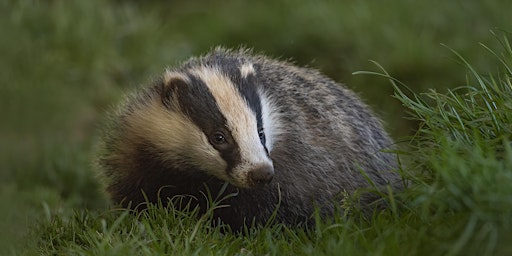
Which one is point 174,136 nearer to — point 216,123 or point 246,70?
point 216,123

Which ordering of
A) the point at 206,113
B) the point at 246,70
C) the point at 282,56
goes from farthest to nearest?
the point at 282,56 → the point at 246,70 → the point at 206,113

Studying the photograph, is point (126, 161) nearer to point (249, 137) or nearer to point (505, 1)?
point (249, 137)

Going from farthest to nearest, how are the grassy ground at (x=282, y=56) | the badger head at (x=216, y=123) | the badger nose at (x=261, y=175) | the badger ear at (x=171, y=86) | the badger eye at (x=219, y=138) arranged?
the badger ear at (x=171, y=86) → the badger eye at (x=219, y=138) → the badger head at (x=216, y=123) → the badger nose at (x=261, y=175) → the grassy ground at (x=282, y=56)

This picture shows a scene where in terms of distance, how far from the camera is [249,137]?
506 cm

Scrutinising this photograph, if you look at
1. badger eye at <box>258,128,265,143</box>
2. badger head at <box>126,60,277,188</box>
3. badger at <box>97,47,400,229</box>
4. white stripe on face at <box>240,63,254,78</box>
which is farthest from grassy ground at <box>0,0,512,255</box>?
white stripe on face at <box>240,63,254,78</box>

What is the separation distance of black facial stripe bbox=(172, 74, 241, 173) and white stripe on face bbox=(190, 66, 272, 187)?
3 cm

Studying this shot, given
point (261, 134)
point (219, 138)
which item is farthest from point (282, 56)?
point (219, 138)

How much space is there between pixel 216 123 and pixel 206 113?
0.31ft

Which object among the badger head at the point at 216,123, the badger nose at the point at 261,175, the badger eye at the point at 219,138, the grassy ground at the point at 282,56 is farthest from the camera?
the badger eye at the point at 219,138

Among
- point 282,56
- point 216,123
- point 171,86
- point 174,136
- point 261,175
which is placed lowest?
point 282,56

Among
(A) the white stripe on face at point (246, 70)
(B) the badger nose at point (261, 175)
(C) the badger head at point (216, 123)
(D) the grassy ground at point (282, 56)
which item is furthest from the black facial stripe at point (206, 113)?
(D) the grassy ground at point (282, 56)

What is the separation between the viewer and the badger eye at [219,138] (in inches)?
202

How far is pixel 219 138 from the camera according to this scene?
5.15 m

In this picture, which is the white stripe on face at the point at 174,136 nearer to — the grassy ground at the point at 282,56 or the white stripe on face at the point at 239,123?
the white stripe on face at the point at 239,123
